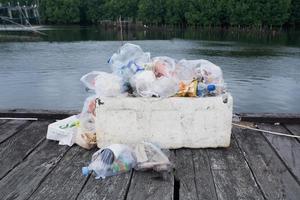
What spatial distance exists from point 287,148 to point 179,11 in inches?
3377

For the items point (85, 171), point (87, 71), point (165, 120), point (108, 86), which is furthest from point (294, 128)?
point (87, 71)

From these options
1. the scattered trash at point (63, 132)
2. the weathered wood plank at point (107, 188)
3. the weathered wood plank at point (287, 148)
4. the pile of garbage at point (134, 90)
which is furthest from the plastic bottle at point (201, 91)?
the scattered trash at point (63, 132)

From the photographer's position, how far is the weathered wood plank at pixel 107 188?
7.93 ft

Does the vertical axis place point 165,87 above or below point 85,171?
above

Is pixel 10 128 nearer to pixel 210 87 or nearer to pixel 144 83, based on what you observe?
pixel 144 83

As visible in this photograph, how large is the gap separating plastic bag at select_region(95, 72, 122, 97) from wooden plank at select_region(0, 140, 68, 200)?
2.04 ft

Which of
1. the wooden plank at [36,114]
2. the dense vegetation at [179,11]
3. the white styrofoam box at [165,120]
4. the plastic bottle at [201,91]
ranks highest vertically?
the dense vegetation at [179,11]

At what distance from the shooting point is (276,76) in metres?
23.0

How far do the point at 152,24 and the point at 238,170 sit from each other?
89.9 m

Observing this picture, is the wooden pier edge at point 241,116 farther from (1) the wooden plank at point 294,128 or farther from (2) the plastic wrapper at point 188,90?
(2) the plastic wrapper at point 188,90

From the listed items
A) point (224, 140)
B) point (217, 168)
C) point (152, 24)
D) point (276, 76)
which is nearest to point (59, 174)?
point (217, 168)

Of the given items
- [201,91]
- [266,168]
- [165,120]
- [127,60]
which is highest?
[127,60]

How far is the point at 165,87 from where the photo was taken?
310 centimetres

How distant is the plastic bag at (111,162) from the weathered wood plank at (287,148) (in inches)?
49.6
